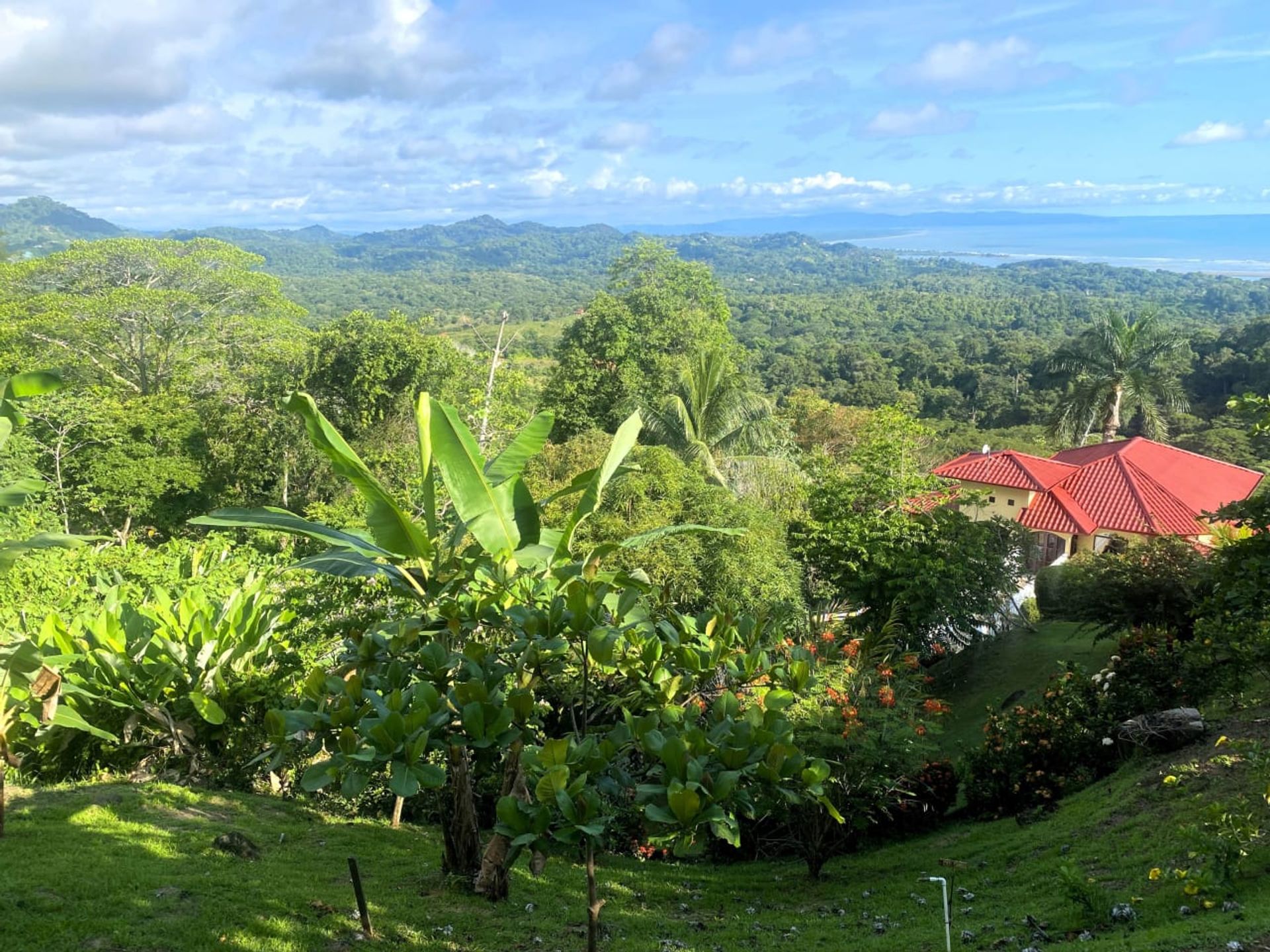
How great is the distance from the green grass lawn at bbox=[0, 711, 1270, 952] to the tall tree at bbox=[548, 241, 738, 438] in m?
17.1

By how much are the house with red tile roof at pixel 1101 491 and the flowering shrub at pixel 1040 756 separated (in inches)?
433

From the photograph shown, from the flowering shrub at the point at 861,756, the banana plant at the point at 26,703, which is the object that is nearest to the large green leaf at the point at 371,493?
the banana plant at the point at 26,703

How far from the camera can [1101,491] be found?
66.2ft

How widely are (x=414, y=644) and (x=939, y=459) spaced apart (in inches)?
1090

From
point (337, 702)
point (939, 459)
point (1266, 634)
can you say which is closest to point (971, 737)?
point (1266, 634)

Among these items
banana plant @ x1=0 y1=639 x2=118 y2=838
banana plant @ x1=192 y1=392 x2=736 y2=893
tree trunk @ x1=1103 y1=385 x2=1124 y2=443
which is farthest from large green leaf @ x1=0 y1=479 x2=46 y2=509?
tree trunk @ x1=1103 y1=385 x2=1124 y2=443

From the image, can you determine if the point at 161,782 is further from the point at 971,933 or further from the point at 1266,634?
the point at 1266,634

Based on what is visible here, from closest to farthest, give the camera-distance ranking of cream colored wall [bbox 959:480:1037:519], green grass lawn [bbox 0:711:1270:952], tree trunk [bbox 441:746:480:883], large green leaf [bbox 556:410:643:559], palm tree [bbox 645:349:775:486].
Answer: green grass lawn [bbox 0:711:1270:952] → large green leaf [bbox 556:410:643:559] → tree trunk [bbox 441:746:480:883] → palm tree [bbox 645:349:775:486] → cream colored wall [bbox 959:480:1037:519]

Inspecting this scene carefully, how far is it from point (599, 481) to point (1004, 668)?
→ 34.7ft

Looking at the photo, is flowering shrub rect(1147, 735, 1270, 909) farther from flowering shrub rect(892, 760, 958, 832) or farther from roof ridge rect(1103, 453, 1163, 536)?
roof ridge rect(1103, 453, 1163, 536)

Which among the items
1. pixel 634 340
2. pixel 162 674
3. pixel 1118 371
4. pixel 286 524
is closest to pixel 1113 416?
pixel 1118 371

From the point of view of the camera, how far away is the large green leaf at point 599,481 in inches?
175

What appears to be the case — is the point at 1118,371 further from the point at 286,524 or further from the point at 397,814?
the point at 286,524

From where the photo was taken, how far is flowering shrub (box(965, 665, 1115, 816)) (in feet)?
24.7
